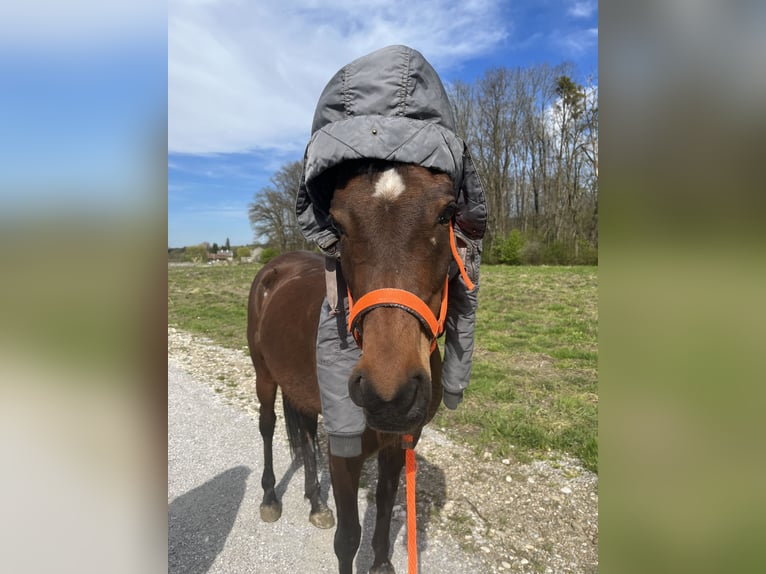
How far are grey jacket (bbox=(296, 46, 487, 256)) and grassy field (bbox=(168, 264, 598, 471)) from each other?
3657mm

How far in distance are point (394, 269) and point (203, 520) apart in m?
3.37

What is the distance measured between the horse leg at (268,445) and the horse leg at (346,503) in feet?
4.15

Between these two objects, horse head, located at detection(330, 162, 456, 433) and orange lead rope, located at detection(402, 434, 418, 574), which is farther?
orange lead rope, located at detection(402, 434, 418, 574)

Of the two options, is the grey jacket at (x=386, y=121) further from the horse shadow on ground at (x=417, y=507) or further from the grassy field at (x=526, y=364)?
the grassy field at (x=526, y=364)

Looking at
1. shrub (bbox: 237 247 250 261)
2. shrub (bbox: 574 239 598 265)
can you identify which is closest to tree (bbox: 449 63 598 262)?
shrub (bbox: 574 239 598 265)

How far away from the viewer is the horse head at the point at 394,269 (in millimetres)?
1499

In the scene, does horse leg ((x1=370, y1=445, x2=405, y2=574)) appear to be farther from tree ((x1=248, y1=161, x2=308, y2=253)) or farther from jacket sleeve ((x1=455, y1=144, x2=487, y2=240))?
tree ((x1=248, y1=161, x2=308, y2=253))

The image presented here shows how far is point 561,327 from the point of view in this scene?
977 cm

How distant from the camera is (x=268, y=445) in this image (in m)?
4.04

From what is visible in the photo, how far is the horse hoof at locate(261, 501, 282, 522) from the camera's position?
3.74 meters
